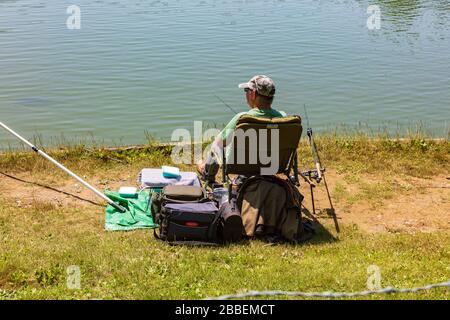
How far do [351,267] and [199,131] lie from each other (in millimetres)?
6608

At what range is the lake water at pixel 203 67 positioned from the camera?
13484mm

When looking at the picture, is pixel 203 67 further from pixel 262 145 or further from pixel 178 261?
pixel 178 261

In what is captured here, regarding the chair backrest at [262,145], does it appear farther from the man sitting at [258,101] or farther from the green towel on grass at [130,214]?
the green towel on grass at [130,214]

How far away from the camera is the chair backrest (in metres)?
6.55

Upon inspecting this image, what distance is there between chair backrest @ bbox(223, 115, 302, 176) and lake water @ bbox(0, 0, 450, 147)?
530 cm

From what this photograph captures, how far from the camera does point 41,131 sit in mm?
12539

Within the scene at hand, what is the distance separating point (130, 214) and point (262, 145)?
1708 mm

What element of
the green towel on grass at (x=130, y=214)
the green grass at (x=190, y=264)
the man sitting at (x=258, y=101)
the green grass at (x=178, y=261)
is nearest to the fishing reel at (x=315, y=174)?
the green grass at (x=178, y=261)

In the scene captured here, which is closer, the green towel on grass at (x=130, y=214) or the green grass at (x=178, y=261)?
the green grass at (x=178, y=261)

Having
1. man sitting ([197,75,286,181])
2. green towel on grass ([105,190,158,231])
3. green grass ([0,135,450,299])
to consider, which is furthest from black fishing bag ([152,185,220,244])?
man sitting ([197,75,286,181])

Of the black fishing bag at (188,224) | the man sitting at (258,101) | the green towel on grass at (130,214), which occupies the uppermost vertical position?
the man sitting at (258,101)

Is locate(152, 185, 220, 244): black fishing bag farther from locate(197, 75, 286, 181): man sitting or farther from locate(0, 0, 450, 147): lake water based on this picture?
locate(0, 0, 450, 147): lake water

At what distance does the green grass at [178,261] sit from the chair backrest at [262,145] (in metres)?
0.90
